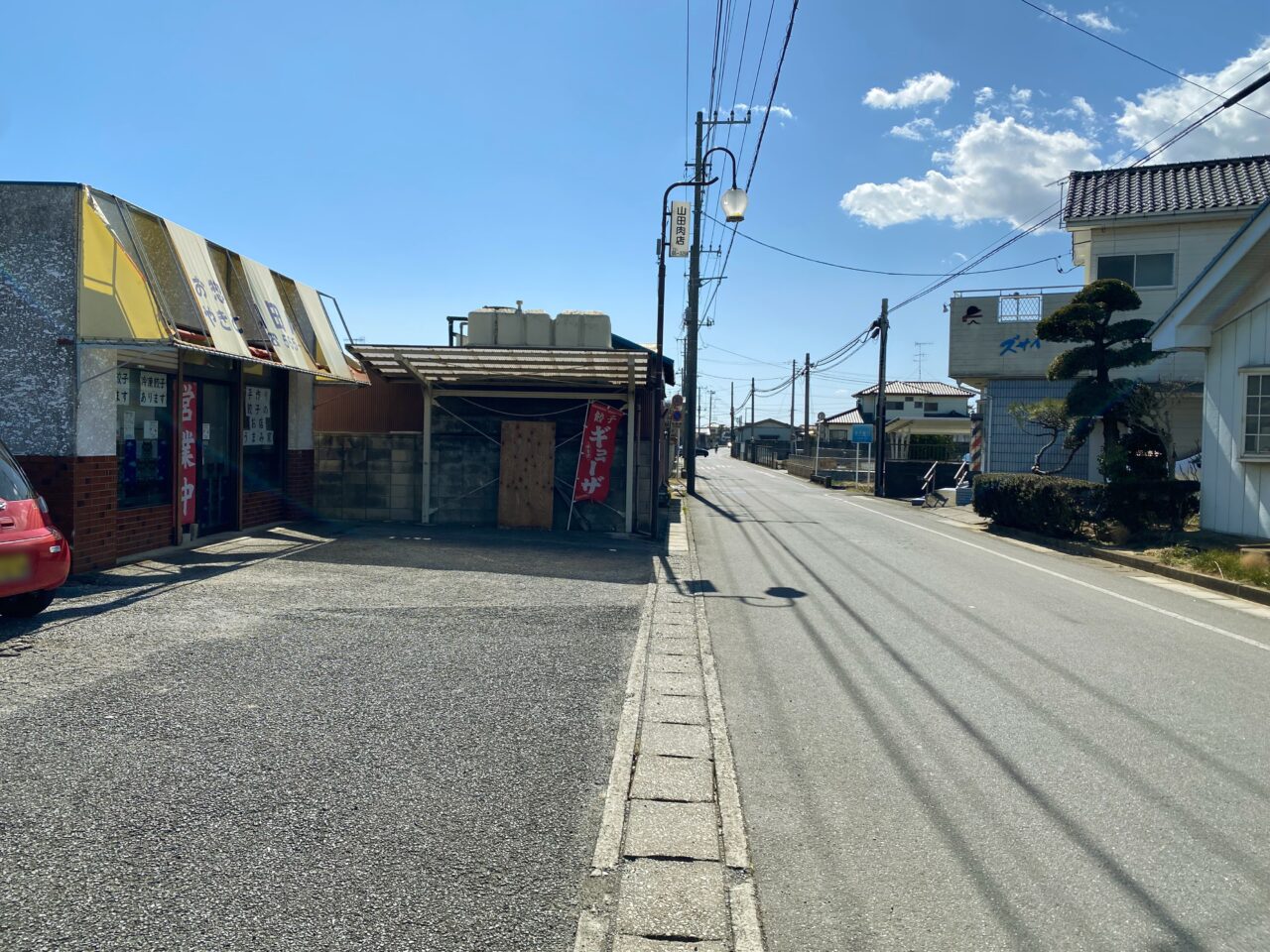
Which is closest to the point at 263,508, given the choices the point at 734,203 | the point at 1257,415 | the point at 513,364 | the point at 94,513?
the point at 513,364

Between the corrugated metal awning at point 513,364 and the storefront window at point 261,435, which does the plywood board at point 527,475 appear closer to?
the corrugated metal awning at point 513,364

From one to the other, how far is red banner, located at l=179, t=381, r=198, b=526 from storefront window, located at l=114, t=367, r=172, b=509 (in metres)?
0.20

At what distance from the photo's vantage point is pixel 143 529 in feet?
34.3

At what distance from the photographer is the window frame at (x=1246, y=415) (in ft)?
43.8

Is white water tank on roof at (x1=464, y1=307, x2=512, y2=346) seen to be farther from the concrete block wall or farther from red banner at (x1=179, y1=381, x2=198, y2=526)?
red banner at (x1=179, y1=381, x2=198, y2=526)

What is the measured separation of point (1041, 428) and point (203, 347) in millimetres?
22212

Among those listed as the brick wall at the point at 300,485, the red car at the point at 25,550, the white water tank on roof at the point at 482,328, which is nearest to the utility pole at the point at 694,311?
the white water tank on roof at the point at 482,328

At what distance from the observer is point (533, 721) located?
523 centimetres

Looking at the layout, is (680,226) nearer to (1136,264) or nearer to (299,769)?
(1136,264)

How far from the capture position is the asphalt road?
3.28m

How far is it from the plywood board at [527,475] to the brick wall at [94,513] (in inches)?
257

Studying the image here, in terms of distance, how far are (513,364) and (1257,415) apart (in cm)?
1129

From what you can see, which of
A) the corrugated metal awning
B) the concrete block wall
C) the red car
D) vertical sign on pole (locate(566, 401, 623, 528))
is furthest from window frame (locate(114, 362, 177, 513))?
vertical sign on pole (locate(566, 401, 623, 528))

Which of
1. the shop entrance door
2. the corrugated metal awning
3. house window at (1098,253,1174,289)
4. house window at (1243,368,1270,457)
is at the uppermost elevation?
house window at (1098,253,1174,289)
